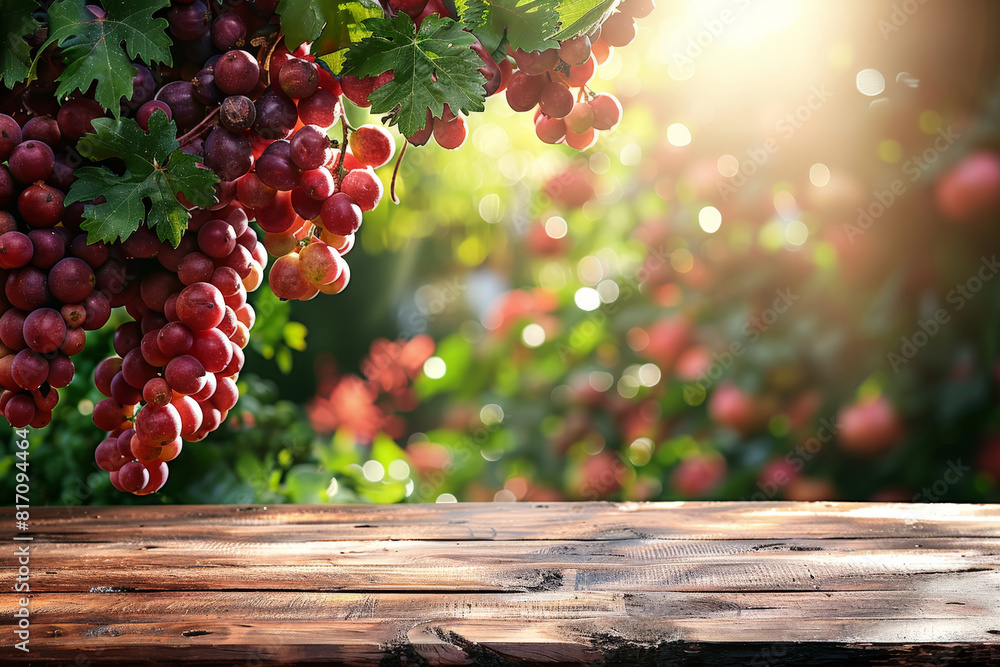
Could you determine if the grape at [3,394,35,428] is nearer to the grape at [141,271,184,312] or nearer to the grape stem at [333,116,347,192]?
the grape at [141,271,184,312]

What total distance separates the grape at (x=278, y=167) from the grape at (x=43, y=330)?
132mm

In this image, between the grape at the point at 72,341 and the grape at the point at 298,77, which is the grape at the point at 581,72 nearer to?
the grape at the point at 298,77

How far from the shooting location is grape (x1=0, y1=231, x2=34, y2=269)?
1.24 ft

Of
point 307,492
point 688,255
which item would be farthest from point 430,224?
point 307,492

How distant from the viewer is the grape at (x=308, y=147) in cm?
39

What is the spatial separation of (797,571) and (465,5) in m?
0.38

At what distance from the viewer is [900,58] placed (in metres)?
0.82

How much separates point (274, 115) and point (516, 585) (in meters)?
0.30

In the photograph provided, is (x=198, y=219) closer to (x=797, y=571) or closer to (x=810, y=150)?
(x=797, y=571)
